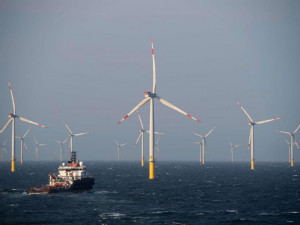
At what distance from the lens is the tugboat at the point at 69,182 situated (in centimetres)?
13612

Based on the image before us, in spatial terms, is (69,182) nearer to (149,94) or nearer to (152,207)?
(152,207)

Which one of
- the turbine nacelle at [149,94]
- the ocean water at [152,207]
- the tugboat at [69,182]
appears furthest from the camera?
the turbine nacelle at [149,94]

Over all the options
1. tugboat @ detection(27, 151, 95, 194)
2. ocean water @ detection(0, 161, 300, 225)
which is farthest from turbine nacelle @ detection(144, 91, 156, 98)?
ocean water @ detection(0, 161, 300, 225)

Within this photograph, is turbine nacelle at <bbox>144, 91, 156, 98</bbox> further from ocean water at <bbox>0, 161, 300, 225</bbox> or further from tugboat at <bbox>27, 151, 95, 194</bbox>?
ocean water at <bbox>0, 161, 300, 225</bbox>

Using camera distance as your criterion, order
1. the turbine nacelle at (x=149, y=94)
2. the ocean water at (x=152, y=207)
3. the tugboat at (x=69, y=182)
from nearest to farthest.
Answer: the ocean water at (x=152, y=207) < the tugboat at (x=69, y=182) < the turbine nacelle at (x=149, y=94)

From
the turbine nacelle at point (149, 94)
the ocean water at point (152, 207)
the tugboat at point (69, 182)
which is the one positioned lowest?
the ocean water at point (152, 207)

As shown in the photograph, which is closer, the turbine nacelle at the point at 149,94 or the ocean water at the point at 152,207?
the ocean water at the point at 152,207

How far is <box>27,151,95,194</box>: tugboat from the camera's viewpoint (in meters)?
136

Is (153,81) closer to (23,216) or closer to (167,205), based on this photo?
(167,205)

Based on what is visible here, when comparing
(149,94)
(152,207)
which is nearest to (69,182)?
(152,207)

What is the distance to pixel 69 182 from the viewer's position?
14150 centimetres

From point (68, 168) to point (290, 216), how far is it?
238ft

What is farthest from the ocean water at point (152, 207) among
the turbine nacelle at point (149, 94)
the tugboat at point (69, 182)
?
the turbine nacelle at point (149, 94)

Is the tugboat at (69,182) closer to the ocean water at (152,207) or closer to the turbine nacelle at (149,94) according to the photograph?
the ocean water at (152,207)
